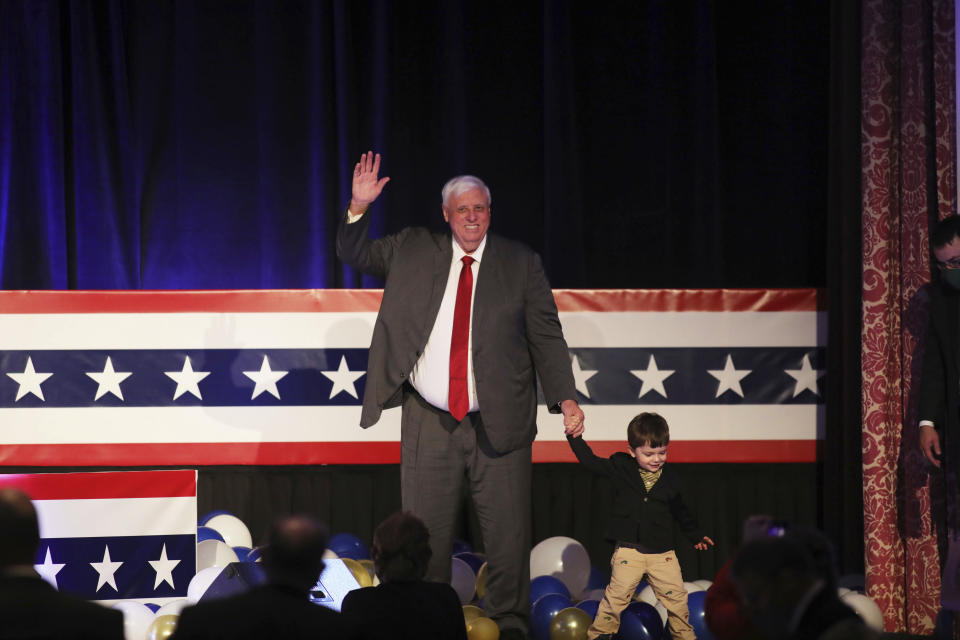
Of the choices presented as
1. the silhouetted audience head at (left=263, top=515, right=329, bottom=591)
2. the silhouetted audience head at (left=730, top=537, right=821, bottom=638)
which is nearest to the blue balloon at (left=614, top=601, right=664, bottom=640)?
the silhouetted audience head at (left=263, top=515, right=329, bottom=591)

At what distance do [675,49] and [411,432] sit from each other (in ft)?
9.42

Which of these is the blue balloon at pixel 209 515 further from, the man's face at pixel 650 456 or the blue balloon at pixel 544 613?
the man's face at pixel 650 456

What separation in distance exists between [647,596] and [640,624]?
1.74 ft

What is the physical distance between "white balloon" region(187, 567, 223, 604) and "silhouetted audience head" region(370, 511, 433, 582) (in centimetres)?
152

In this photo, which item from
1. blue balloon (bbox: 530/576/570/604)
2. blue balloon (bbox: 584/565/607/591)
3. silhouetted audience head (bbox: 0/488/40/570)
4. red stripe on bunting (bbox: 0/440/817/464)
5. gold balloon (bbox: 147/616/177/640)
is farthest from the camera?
red stripe on bunting (bbox: 0/440/817/464)

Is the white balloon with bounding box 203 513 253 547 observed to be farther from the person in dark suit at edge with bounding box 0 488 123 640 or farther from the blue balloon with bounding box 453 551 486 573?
the person in dark suit at edge with bounding box 0 488 123 640

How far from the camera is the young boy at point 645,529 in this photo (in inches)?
153

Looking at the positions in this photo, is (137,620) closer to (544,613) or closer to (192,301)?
(544,613)

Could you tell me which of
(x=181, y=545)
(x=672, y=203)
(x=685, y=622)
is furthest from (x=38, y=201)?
(x=685, y=622)

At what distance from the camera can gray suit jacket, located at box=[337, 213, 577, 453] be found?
3719 millimetres

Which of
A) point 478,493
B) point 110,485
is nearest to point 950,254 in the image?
point 478,493

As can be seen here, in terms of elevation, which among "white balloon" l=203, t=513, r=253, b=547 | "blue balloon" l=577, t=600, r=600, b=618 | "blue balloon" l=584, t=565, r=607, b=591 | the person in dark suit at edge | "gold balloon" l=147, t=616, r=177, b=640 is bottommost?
"blue balloon" l=584, t=565, r=607, b=591

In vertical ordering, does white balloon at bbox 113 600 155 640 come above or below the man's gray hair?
below

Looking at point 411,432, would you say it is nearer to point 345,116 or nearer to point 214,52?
point 345,116
